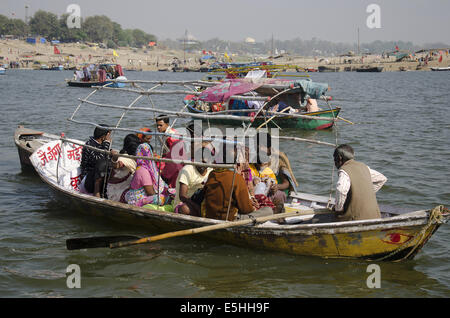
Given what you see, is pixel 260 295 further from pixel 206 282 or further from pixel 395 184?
pixel 395 184

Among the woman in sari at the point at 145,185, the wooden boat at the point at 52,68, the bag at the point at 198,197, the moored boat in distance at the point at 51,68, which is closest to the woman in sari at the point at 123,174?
the woman in sari at the point at 145,185

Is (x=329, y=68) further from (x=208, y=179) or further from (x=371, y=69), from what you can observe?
(x=208, y=179)

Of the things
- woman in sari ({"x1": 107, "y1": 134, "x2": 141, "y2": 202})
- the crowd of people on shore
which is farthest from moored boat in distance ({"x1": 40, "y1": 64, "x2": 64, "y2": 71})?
woman in sari ({"x1": 107, "y1": 134, "x2": 141, "y2": 202})

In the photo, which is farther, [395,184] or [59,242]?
[395,184]

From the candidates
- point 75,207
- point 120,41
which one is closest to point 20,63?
point 120,41

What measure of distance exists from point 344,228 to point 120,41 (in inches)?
5240

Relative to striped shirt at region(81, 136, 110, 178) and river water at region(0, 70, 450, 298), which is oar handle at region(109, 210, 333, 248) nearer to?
river water at region(0, 70, 450, 298)

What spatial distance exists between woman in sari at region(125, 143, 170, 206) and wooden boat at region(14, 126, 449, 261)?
191 mm

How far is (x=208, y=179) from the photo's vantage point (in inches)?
231

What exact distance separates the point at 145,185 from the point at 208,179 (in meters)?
1.24

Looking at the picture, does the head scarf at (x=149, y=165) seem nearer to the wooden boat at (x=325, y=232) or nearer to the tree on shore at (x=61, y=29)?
the wooden boat at (x=325, y=232)

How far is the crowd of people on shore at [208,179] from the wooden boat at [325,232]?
0.61ft

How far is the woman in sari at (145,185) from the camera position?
665 cm
